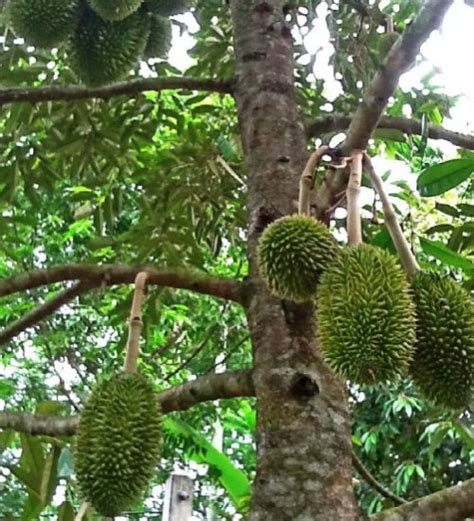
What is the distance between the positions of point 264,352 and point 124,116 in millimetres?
1162

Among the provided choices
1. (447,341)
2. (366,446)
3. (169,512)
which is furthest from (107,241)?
(366,446)

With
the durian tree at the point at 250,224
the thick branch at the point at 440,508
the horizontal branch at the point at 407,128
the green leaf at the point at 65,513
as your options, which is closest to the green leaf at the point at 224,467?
the durian tree at the point at 250,224

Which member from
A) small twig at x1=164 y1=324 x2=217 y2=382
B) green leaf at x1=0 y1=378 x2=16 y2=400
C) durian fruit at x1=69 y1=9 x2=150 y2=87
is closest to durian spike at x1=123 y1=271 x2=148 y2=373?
durian fruit at x1=69 y1=9 x2=150 y2=87

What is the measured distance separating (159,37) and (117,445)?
0.90 m

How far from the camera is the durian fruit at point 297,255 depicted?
2.99 feet

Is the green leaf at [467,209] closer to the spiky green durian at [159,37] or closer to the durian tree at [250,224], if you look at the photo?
the durian tree at [250,224]

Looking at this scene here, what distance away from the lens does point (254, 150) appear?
1346 millimetres

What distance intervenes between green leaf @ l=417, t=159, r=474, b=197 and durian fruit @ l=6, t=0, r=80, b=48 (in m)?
0.66

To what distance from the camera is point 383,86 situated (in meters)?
1.06

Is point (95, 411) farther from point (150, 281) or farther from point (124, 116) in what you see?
point (124, 116)

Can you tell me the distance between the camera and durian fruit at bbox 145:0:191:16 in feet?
4.96

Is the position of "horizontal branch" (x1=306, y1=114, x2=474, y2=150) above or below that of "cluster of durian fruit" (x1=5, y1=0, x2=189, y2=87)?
below

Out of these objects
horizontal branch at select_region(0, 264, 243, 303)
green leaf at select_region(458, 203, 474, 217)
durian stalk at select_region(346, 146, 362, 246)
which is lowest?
durian stalk at select_region(346, 146, 362, 246)

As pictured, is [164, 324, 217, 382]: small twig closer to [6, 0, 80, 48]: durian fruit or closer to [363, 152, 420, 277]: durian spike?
[6, 0, 80, 48]: durian fruit
